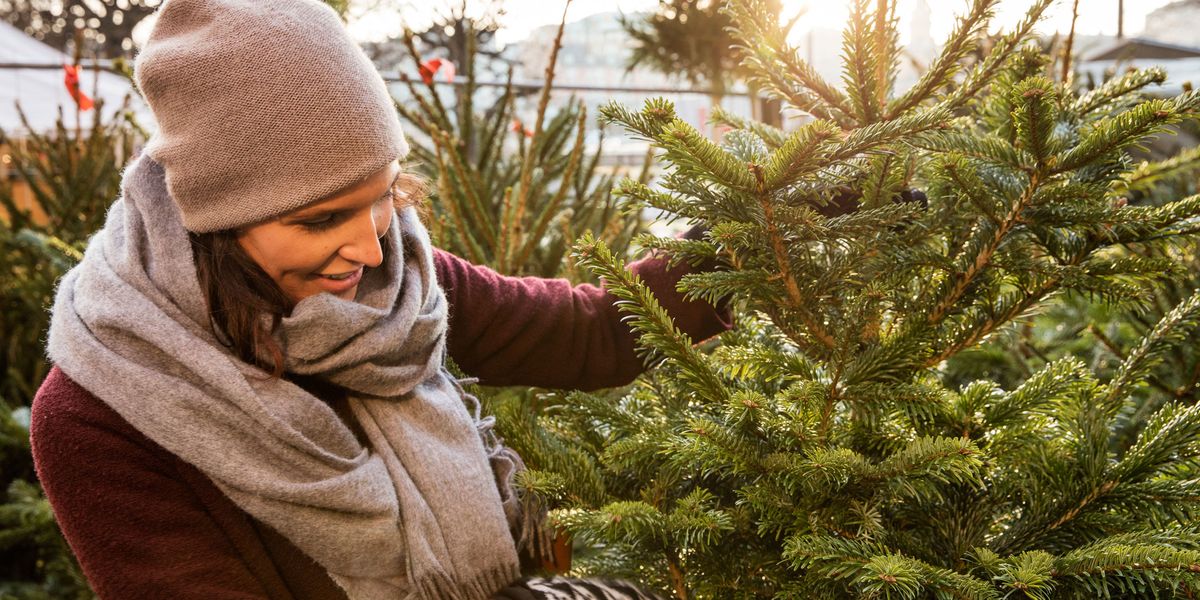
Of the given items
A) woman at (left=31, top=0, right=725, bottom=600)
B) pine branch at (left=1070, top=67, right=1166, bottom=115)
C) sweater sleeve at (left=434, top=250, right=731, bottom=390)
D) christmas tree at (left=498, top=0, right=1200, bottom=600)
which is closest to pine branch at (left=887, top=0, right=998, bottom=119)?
christmas tree at (left=498, top=0, right=1200, bottom=600)

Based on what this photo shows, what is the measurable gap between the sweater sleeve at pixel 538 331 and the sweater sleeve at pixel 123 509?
53 centimetres

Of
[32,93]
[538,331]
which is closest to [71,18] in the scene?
[32,93]

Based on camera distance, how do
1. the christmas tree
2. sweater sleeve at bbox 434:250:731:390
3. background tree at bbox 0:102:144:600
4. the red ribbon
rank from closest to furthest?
the christmas tree < sweater sleeve at bbox 434:250:731:390 < the red ribbon < background tree at bbox 0:102:144:600

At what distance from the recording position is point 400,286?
4.05 feet

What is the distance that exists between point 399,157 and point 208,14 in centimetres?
29

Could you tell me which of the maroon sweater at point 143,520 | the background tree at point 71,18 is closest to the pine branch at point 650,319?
the maroon sweater at point 143,520

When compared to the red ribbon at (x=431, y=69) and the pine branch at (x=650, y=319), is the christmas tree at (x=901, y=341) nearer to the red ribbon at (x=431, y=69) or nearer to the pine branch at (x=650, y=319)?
the pine branch at (x=650, y=319)

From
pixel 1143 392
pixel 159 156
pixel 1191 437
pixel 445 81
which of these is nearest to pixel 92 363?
pixel 159 156

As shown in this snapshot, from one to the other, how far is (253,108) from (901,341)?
0.82 metres

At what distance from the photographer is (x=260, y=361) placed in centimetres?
111

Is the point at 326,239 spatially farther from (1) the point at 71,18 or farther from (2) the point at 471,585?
(1) the point at 71,18

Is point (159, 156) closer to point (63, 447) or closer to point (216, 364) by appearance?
point (216, 364)

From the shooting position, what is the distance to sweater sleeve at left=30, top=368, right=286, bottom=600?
3.27ft

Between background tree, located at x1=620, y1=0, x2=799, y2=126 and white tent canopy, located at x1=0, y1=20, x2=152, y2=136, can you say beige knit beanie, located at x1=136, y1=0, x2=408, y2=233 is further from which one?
white tent canopy, located at x1=0, y1=20, x2=152, y2=136
